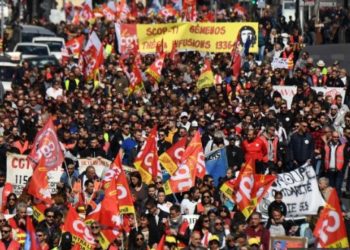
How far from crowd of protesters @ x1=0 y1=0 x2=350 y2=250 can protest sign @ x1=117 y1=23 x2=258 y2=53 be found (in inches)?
14.1

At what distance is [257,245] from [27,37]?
101 ft

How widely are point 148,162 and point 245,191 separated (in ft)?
8.66

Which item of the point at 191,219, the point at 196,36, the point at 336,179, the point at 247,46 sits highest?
the point at 196,36

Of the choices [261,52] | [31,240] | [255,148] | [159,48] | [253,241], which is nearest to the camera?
[253,241]

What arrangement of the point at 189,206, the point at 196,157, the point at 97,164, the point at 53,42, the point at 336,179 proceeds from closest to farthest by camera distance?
the point at 189,206 < the point at 196,157 < the point at 97,164 < the point at 336,179 < the point at 53,42

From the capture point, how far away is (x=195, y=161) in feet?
72.9

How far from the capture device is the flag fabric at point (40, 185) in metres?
21.4

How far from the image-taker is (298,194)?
19953 mm

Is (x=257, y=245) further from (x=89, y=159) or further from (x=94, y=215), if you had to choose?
(x=89, y=159)

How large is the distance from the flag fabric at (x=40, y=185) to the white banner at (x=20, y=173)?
122cm

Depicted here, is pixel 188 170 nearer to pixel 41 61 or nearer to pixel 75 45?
pixel 75 45

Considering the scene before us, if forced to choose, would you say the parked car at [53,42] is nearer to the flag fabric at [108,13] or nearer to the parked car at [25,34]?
the flag fabric at [108,13]

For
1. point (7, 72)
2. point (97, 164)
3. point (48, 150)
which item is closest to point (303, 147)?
point (97, 164)

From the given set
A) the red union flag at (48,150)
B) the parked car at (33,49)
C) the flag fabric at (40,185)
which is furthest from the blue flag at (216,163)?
the parked car at (33,49)
